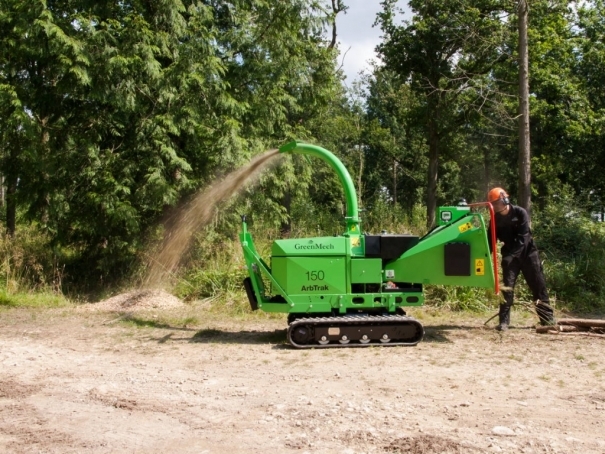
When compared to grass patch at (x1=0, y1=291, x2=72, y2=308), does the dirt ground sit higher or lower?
lower

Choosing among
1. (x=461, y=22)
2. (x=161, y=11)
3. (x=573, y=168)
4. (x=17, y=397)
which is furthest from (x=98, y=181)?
(x=573, y=168)

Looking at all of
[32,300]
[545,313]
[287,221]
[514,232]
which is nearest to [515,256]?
[514,232]

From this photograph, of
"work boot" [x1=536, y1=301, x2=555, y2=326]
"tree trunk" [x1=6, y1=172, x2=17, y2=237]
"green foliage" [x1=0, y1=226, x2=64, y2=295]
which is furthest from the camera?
"tree trunk" [x1=6, y1=172, x2=17, y2=237]

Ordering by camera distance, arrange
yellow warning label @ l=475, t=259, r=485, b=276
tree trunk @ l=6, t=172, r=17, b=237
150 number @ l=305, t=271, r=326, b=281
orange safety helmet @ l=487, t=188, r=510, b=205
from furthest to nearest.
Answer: tree trunk @ l=6, t=172, r=17, b=237 < orange safety helmet @ l=487, t=188, r=510, b=205 < 150 number @ l=305, t=271, r=326, b=281 < yellow warning label @ l=475, t=259, r=485, b=276

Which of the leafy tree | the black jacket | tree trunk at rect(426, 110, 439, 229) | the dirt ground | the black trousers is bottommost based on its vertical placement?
the dirt ground

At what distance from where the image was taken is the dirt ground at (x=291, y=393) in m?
4.03

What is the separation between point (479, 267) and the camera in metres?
6.88

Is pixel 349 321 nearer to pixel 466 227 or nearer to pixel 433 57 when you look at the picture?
pixel 466 227

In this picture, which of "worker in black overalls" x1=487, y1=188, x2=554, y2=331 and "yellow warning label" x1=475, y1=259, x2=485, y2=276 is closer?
"yellow warning label" x1=475, y1=259, x2=485, y2=276

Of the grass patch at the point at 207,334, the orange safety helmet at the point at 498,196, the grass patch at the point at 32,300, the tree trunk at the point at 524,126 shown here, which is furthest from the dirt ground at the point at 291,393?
the tree trunk at the point at 524,126

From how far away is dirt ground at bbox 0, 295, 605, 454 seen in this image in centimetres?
403

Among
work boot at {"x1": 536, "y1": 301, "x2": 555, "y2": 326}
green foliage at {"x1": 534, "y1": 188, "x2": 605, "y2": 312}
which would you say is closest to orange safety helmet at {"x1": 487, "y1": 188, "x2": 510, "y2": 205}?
work boot at {"x1": 536, "y1": 301, "x2": 555, "y2": 326}

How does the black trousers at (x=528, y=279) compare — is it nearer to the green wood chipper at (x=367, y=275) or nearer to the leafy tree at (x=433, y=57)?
the green wood chipper at (x=367, y=275)

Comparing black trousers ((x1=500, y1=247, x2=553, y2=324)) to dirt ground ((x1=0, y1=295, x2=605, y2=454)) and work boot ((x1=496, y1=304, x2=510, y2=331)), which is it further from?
dirt ground ((x1=0, y1=295, x2=605, y2=454))
